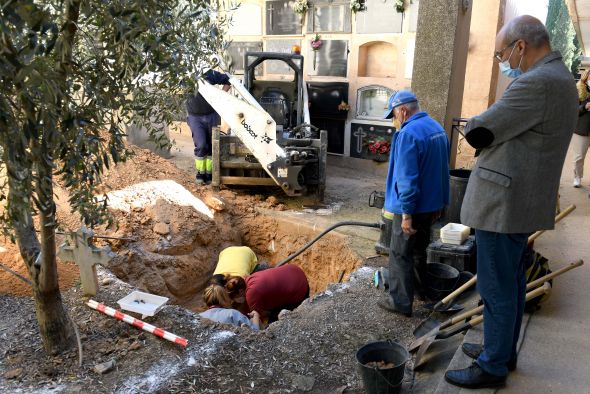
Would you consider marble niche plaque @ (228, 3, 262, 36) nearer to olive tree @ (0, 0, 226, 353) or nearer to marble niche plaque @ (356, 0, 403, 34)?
marble niche plaque @ (356, 0, 403, 34)

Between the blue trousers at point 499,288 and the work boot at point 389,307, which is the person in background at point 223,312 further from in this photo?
the blue trousers at point 499,288

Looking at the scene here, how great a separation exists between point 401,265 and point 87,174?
2.64m

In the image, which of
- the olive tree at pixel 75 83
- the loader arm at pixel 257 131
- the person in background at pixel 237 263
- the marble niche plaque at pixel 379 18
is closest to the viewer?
the olive tree at pixel 75 83

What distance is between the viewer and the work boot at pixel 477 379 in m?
2.75

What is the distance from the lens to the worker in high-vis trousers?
8.42 metres

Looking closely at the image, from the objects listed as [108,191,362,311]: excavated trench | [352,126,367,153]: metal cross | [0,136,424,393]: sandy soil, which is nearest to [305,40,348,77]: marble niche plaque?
[352,126,367,153]: metal cross

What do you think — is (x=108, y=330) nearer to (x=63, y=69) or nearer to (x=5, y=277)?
(x=5, y=277)

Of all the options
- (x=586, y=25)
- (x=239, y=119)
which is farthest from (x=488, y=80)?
(x=239, y=119)

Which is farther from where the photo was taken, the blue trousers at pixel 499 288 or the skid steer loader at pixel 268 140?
the skid steer loader at pixel 268 140

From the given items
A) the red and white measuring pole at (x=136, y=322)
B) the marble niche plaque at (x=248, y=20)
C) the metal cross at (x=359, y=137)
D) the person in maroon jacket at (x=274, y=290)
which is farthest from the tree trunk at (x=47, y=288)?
the marble niche plaque at (x=248, y=20)

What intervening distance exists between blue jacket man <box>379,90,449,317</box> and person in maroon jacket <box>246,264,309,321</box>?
4.33 feet

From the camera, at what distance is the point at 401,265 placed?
166 inches

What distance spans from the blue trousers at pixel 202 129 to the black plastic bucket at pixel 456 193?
4.54 metres

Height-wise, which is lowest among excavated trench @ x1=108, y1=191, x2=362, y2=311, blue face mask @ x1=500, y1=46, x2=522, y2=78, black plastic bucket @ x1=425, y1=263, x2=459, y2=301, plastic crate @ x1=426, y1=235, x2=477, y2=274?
excavated trench @ x1=108, y1=191, x2=362, y2=311
